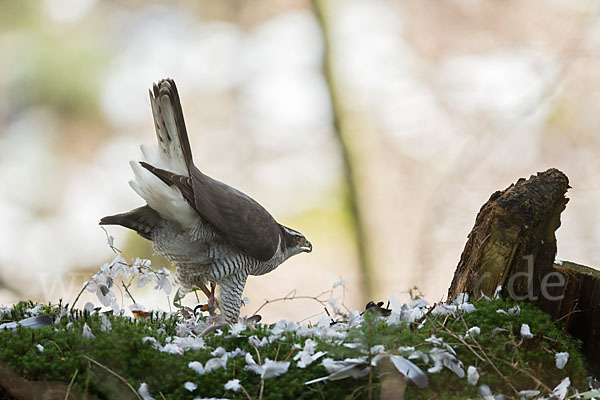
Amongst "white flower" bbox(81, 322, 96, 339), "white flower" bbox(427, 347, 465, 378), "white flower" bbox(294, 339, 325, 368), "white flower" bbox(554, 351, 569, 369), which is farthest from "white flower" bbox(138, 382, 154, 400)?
"white flower" bbox(554, 351, 569, 369)

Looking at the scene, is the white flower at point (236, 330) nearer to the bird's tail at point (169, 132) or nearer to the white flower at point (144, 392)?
the white flower at point (144, 392)

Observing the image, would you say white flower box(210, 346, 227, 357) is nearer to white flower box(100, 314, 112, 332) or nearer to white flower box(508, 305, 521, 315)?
white flower box(100, 314, 112, 332)

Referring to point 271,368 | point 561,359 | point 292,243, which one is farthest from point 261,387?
point 292,243

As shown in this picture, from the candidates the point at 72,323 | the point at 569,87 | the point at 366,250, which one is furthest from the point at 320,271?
the point at 72,323

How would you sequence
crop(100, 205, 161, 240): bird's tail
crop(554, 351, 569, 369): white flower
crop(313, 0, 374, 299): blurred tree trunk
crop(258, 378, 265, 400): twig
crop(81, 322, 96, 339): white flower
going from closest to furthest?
crop(258, 378, 265, 400): twig → crop(81, 322, 96, 339): white flower → crop(554, 351, 569, 369): white flower → crop(100, 205, 161, 240): bird's tail → crop(313, 0, 374, 299): blurred tree trunk

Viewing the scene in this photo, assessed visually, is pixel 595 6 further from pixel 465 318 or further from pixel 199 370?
pixel 199 370

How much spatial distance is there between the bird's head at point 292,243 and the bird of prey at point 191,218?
264 millimetres

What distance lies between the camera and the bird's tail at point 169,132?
8.13ft

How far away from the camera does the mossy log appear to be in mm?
2074

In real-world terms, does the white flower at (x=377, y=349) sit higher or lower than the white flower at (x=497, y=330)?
lower

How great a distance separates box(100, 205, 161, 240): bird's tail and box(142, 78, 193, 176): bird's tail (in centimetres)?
20

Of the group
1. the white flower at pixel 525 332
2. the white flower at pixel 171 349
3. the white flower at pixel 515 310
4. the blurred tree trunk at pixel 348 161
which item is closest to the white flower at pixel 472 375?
the white flower at pixel 525 332

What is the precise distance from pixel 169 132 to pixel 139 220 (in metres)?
0.41

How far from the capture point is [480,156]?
445cm
